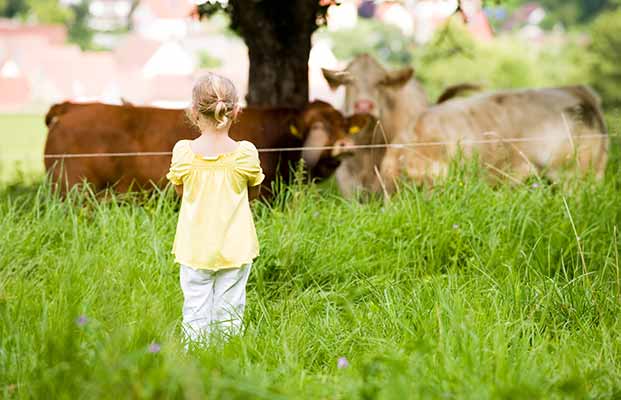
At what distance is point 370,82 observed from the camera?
7016 mm

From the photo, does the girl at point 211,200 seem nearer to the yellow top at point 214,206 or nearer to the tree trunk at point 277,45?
the yellow top at point 214,206

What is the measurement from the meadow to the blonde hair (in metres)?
0.75

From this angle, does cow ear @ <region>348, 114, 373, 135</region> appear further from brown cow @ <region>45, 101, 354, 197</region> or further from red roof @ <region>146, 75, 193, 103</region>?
red roof @ <region>146, 75, 193, 103</region>

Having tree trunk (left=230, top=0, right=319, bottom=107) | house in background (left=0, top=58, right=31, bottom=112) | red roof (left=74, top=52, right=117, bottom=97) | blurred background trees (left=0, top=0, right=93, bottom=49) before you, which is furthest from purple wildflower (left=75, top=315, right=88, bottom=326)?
blurred background trees (left=0, top=0, right=93, bottom=49)

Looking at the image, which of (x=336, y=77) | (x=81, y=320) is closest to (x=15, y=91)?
(x=336, y=77)

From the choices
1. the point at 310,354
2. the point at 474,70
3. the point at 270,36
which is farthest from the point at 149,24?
the point at 310,354

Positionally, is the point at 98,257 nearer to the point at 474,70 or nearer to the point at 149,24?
the point at 474,70

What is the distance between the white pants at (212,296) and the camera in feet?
12.2

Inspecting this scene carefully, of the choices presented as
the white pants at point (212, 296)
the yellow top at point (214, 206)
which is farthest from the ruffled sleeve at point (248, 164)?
the white pants at point (212, 296)

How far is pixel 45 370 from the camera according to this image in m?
2.79

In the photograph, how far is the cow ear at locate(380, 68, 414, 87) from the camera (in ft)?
22.9

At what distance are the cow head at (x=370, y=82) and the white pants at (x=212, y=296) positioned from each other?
3272 mm

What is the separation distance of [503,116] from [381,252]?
269cm

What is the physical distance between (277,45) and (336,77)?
0.64 meters
